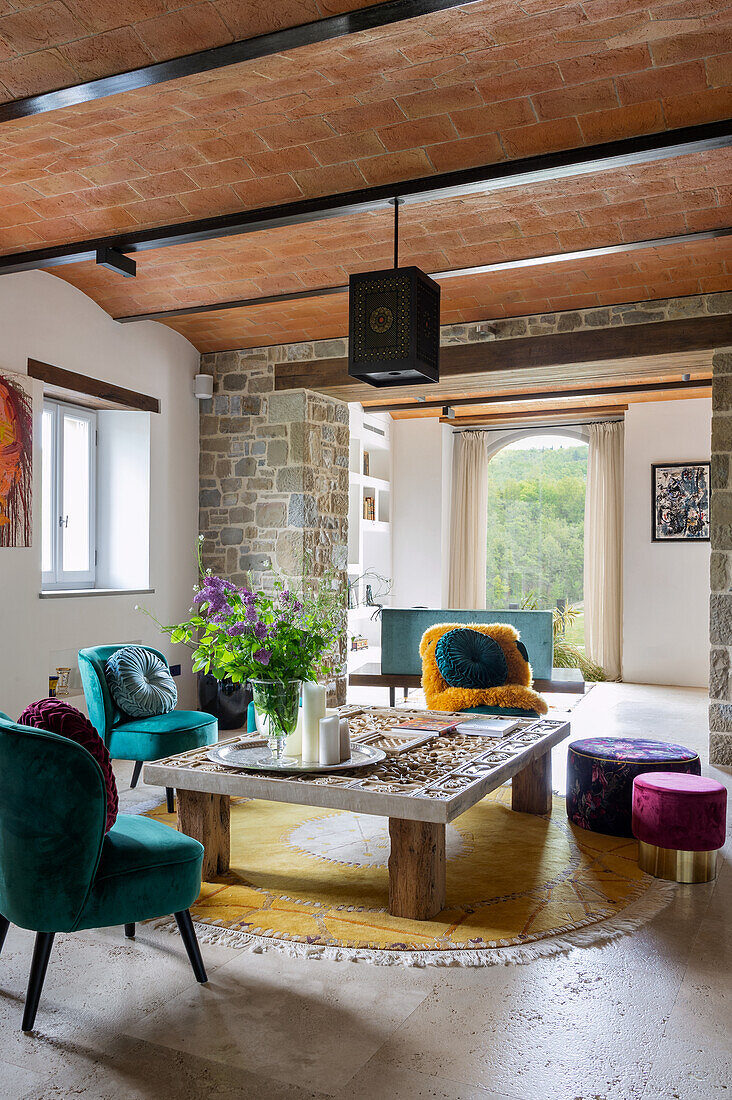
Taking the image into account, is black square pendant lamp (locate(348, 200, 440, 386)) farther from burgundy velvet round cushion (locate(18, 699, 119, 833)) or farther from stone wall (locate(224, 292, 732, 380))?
stone wall (locate(224, 292, 732, 380))

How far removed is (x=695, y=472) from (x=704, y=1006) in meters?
7.52

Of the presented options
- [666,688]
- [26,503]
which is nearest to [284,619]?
[26,503]

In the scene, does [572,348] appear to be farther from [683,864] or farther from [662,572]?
[662,572]

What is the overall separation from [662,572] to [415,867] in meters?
7.03

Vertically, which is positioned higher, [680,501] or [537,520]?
[680,501]

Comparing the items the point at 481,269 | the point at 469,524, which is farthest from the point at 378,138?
the point at 469,524

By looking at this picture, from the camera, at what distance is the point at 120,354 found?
623cm

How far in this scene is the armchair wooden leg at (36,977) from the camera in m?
2.33

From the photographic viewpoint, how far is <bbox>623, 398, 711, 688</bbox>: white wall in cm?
922

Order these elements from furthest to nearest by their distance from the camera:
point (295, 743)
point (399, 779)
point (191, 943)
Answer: point (295, 743) < point (399, 779) < point (191, 943)

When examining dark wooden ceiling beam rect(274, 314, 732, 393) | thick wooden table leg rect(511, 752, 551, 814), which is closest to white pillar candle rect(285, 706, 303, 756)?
thick wooden table leg rect(511, 752, 551, 814)

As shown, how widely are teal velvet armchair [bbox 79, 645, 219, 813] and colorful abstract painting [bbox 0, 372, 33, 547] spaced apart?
3.91 ft

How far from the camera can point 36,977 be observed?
235 cm

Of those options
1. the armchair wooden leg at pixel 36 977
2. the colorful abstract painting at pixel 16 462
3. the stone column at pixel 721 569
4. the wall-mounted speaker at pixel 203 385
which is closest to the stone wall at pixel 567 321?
the stone column at pixel 721 569
